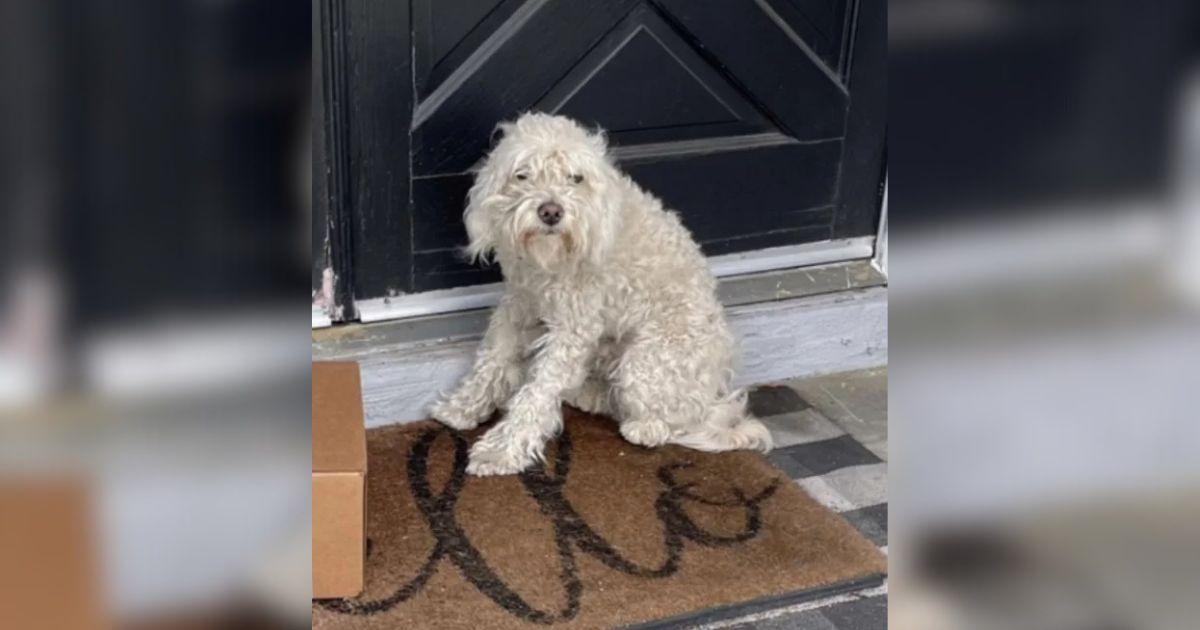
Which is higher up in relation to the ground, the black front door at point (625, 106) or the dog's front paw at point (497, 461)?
the black front door at point (625, 106)

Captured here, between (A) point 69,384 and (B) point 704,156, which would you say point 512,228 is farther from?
(A) point 69,384

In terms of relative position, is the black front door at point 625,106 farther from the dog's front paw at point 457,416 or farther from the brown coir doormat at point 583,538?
the brown coir doormat at point 583,538

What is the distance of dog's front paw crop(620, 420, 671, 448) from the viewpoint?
3.33 meters

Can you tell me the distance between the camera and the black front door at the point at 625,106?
10.5 ft

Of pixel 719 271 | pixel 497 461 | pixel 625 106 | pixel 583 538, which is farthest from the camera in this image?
pixel 719 271

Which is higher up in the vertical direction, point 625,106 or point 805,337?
point 625,106

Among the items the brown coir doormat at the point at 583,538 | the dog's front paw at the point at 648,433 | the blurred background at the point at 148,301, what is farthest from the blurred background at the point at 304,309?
the dog's front paw at the point at 648,433

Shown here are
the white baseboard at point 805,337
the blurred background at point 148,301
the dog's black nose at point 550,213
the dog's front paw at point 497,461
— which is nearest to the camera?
the blurred background at point 148,301

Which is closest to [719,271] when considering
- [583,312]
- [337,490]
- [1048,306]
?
[583,312]

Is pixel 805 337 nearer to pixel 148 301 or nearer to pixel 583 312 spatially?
pixel 583 312

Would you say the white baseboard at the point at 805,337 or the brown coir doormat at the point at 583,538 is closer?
the brown coir doormat at the point at 583,538

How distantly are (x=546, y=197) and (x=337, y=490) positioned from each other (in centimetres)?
85

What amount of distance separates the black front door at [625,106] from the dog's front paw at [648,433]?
546mm

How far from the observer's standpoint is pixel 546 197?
9.76 feet
